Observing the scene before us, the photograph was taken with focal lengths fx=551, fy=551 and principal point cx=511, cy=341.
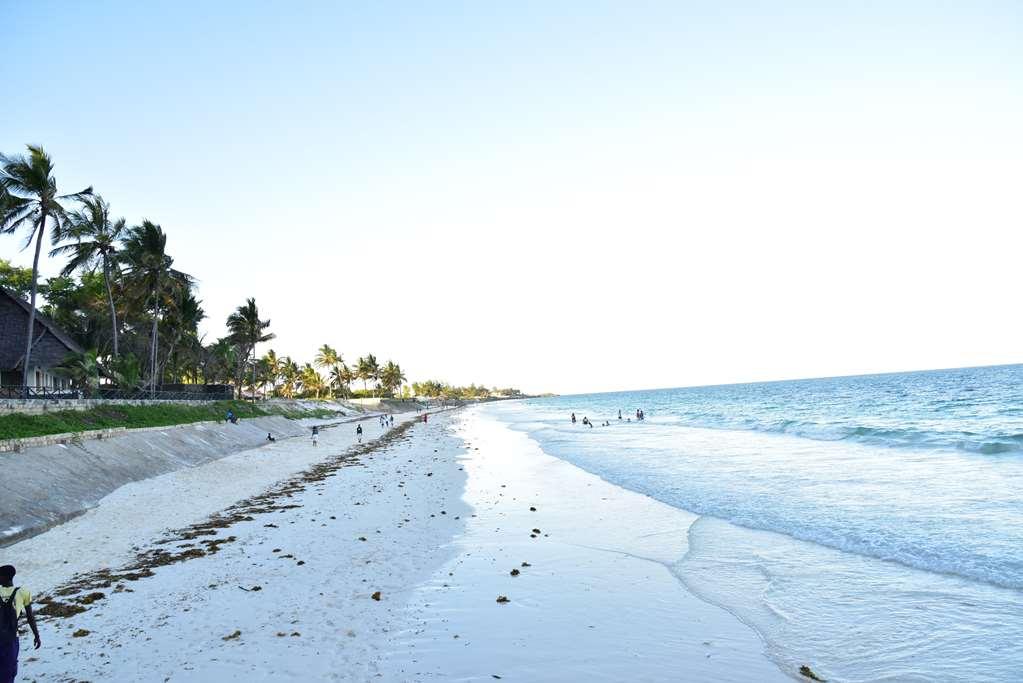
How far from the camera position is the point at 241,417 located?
49.5 meters

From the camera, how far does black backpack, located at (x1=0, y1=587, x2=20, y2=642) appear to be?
573 centimetres

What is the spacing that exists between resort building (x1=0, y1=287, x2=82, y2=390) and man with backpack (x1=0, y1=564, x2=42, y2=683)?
1638 inches

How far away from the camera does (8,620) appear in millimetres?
5789

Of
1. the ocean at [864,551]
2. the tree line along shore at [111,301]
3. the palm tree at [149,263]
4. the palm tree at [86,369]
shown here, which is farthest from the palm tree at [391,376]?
the ocean at [864,551]

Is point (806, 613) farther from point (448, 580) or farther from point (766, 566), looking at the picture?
point (448, 580)

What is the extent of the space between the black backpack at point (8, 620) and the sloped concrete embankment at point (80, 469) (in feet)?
28.0

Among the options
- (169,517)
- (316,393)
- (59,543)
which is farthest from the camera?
(316,393)

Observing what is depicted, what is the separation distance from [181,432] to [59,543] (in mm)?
19707

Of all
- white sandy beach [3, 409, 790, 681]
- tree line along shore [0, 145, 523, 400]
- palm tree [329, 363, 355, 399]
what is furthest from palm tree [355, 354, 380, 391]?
white sandy beach [3, 409, 790, 681]

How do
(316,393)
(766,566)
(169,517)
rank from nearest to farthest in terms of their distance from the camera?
1. (766,566)
2. (169,517)
3. (316,393)

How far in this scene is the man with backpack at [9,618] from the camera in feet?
18.7

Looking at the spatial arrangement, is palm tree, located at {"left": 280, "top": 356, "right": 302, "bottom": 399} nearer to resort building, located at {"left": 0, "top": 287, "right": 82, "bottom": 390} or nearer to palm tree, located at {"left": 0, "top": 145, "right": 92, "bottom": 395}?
resort building, located at {"left": 0, "top": 287, "right": 82, "bottom": 390}

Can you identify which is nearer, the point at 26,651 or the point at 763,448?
the point at 26,651

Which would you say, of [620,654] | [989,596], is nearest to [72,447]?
[620,654]
